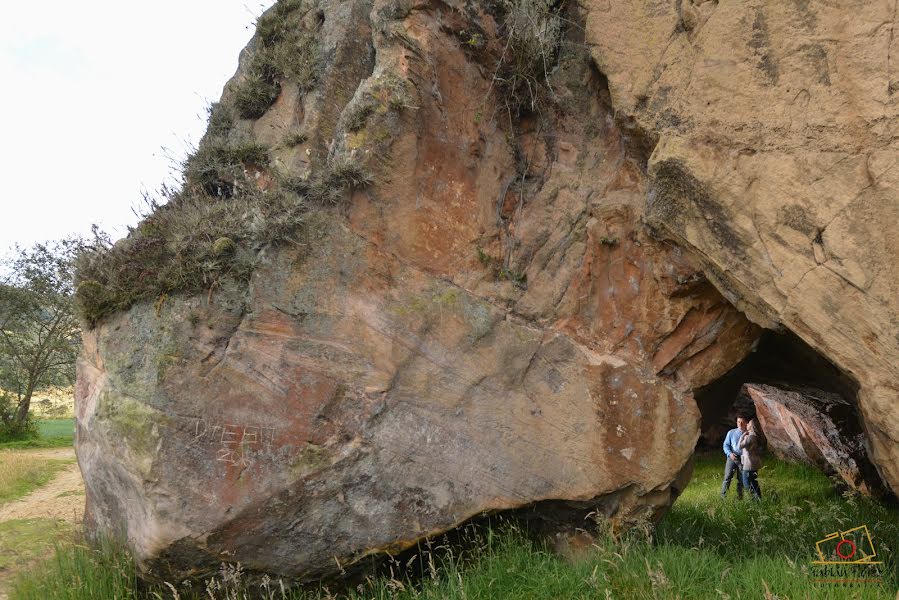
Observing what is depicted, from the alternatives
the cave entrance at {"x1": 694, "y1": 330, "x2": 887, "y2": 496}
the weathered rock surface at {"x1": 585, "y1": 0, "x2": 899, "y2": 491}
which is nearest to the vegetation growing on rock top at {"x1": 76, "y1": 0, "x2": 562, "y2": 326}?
the weathered rock surface at {"x1": 585, "y1": 0, "x2": 899, "y2": 491}

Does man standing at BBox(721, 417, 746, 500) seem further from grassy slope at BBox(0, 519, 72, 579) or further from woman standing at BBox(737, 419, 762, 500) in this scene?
grassy slope at BBox(0, 519, 72, 579)

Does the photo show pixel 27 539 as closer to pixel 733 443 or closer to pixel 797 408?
pixel 733 443

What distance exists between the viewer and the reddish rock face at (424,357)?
181 inches

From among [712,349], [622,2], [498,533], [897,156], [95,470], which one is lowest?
[498,533]

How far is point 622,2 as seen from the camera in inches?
210

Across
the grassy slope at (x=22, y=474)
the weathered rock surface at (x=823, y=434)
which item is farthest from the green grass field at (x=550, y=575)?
the grassy slope at (x=22, y=474)

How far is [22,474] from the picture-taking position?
38.5 ft

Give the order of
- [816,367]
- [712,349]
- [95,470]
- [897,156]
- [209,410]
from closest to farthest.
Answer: [897,156], [209,410], [95,470], [712,349], [816,367]

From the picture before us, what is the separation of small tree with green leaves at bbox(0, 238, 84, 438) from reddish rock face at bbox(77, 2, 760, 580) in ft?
60.2

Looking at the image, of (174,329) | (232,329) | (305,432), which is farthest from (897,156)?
(174,329)

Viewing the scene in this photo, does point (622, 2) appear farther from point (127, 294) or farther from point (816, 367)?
point (127, 294)

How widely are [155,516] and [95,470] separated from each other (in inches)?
39.5

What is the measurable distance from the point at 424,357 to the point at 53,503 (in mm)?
7609

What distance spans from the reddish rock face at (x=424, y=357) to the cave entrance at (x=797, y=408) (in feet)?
3.32
